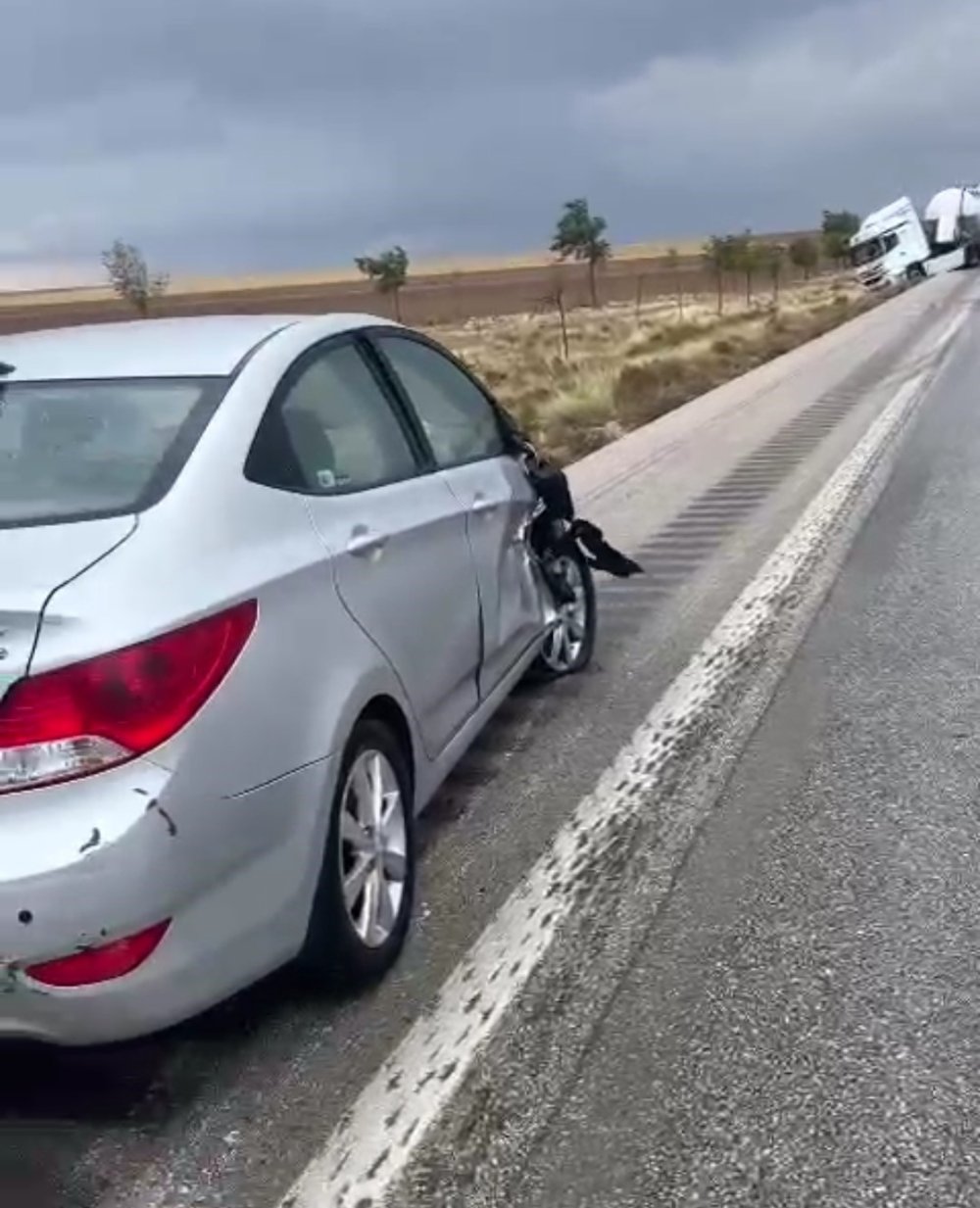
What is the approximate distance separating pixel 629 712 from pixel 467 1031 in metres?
2.93

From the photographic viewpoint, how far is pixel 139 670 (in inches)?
134

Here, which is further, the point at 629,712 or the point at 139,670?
the point at 629,712

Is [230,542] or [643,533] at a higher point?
[230,542]

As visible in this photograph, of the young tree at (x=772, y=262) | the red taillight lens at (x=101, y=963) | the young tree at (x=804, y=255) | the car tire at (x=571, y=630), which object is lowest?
the young tree at (x=804, y=255)

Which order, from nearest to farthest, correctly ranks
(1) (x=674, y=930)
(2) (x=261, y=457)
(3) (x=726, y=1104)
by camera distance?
1. (3) (x=726, y=1104)
2. (2) (x=261, y=457)
3. (1) (x=674, y=930)

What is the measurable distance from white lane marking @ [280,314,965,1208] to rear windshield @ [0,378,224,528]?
55.7 inches

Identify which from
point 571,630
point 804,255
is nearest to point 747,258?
point 804,255

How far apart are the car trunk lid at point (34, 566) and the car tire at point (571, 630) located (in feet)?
11.7

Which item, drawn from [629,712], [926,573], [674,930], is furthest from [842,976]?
[926,573]

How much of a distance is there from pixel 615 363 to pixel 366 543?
99.8 feet

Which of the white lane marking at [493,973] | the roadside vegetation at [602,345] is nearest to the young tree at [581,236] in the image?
the roadside vegetation at [602,345]

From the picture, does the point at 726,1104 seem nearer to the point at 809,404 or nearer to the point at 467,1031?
the point at 467,1031

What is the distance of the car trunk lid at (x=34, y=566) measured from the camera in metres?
3.34

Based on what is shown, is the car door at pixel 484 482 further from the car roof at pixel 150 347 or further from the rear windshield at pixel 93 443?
the rear windshield at pixel 93 443
